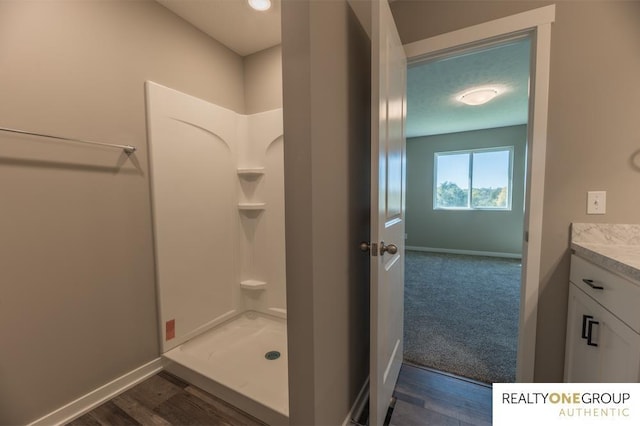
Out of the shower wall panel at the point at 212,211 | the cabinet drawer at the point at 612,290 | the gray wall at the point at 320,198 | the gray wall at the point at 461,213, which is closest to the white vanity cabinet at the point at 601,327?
the cabinet drawer at the point at 612,290

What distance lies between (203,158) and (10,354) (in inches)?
58.9

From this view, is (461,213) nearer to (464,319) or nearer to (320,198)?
(464,319)

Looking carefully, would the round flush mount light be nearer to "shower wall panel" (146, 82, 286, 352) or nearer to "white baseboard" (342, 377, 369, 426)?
"shower wall panel" (146, 82, 286, 352)

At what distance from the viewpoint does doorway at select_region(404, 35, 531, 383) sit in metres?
2.07

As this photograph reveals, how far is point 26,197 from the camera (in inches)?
49.7

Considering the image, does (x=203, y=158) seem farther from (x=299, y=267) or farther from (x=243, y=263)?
(x=299, y=267)

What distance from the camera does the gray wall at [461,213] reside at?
15.6 ft

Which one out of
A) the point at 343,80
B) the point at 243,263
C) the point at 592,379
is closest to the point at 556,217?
the point at 592,379

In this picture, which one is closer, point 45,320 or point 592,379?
point 592,379

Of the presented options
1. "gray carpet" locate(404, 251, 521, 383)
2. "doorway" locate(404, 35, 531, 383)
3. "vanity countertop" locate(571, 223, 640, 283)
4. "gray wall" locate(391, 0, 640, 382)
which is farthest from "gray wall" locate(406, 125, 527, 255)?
"vanity countertop" locate(571, 223, 640, 283)

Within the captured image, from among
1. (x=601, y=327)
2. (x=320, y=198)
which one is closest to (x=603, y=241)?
(x=601, y=327)

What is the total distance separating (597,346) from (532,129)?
105cm

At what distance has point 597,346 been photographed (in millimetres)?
1127

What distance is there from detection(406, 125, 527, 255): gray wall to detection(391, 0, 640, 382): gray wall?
371 cm
